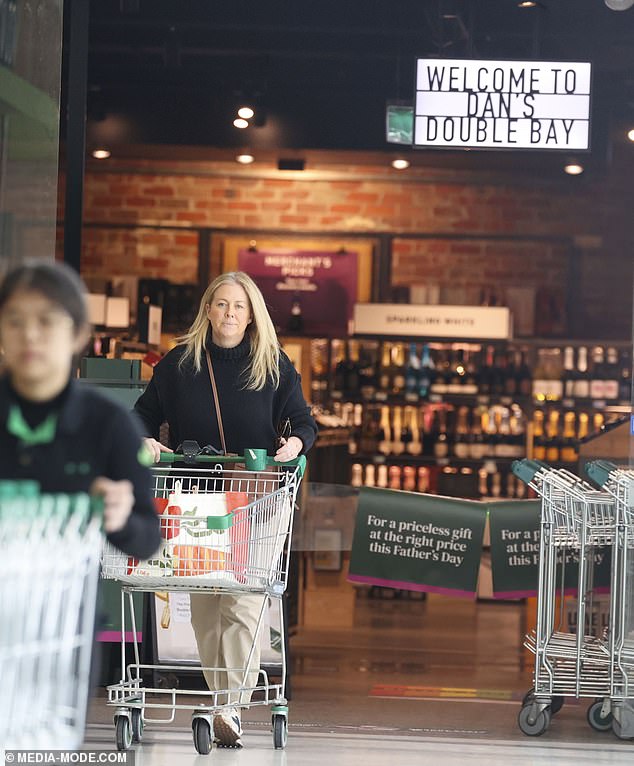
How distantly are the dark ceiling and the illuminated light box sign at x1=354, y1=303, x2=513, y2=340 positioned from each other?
223 cm

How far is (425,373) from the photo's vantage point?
451 inches

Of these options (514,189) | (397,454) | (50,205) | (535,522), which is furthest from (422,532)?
(514,189)

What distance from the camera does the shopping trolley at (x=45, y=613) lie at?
7.18 ft

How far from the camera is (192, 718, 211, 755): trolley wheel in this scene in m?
4.51

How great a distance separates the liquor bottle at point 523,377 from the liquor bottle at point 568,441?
1.36 ft

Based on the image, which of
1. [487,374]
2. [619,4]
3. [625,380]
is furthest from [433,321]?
[619,4]

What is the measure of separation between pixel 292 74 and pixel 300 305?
3716mm

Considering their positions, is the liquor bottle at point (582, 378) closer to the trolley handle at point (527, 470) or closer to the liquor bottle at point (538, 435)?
the liquor bottle at point (538, 435)

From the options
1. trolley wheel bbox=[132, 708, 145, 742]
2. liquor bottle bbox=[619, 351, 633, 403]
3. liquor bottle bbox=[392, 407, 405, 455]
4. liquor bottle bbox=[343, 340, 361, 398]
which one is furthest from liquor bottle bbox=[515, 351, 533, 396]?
trolley wheel bbox=[132, 708, 145, 742]

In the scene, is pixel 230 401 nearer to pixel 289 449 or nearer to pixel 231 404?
pixel 231 404

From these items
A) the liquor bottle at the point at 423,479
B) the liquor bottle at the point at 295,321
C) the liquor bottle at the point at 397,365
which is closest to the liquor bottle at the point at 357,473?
the liquor bottle at the point at 423,479

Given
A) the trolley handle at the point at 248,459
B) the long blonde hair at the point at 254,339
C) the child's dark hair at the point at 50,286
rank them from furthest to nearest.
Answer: the long blonde hair at the point at 254,339 → the trolley handle at the point at 248,459 → the child's dark hair at the point at 50,286

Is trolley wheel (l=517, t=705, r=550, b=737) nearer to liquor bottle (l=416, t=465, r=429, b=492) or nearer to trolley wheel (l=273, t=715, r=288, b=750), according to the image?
trolley wheel (l=273, t=715, r=288, b=750)

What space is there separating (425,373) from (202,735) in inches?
282
